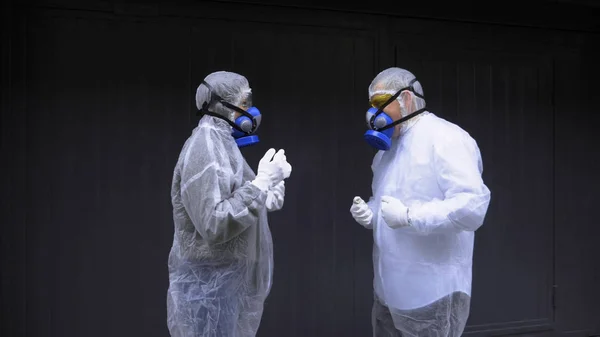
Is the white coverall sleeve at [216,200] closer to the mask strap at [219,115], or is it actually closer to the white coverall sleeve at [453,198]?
the mask strap at [219,115]

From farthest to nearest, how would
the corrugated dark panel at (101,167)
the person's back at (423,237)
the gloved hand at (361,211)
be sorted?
the corrugated dark panel at (101,167) < the gloved hand at (361,211) < the person's back at (423,237)

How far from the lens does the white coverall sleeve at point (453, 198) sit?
265cm

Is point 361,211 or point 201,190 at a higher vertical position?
point 201,190

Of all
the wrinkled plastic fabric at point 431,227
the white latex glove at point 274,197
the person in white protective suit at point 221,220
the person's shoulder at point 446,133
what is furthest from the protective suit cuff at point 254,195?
the person's shoulder at point 446,133

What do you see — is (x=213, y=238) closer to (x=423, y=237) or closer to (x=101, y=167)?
(x=423, y=237)

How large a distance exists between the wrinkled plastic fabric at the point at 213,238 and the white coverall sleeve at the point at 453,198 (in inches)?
26.7

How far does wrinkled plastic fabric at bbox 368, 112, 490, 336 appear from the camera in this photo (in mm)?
2682

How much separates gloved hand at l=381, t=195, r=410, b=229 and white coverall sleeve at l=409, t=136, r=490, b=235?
3 centimetres

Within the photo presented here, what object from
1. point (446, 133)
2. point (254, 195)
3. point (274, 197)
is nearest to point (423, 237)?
point (446, 133)

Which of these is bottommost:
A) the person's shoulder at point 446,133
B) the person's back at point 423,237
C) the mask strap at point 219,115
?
the person's back at point 423,237

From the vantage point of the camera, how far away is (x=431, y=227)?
2.69m

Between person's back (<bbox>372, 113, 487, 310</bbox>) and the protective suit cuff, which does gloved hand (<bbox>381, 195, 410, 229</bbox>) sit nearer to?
person's back (<bbox>372, 113, 487, 310</bbox>)

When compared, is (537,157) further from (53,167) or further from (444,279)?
(53,167)

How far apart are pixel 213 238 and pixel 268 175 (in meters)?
0.36
